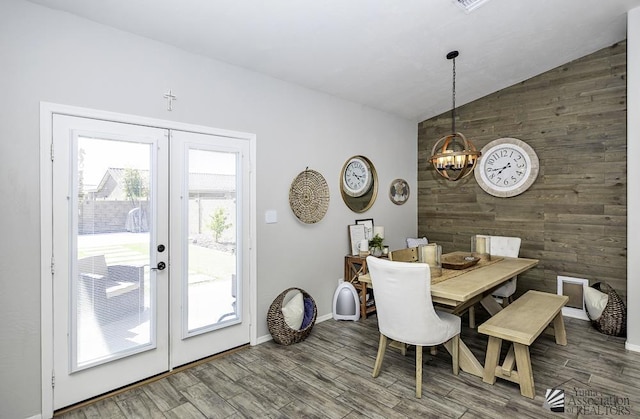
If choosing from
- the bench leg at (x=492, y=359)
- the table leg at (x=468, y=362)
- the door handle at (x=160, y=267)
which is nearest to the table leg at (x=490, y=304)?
the table leg at (x=468, y=362)

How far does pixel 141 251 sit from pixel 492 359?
112 inches

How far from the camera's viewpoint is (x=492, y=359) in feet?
8.59

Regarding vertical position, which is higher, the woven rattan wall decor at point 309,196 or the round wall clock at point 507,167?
the round wall clock at point 507,167

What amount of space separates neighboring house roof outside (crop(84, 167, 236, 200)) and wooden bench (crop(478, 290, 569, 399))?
8.02ft

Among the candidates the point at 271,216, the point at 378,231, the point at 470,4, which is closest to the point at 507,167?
the point at 378,231

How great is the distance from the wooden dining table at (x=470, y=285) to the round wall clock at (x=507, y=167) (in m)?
1.27

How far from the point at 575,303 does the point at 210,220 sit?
169 inches

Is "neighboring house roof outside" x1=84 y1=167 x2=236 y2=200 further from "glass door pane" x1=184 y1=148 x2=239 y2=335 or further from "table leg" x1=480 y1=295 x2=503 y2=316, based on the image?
"table leg" x1=480 y1=295 x2=503 y2=316

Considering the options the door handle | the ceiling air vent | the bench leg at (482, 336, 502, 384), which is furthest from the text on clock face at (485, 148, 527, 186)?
the door handle

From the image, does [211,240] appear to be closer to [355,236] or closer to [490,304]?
[355,236]

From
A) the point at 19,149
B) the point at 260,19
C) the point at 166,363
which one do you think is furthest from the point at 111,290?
the point at 260,19

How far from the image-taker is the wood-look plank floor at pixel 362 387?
2.32 m

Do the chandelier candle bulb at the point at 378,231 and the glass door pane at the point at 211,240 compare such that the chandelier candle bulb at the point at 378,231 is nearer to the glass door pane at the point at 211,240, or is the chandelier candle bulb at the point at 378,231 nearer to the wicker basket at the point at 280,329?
the wicker basket at the point at 280,329

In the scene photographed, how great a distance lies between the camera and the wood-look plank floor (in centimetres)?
232
